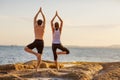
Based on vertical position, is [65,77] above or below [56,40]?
below

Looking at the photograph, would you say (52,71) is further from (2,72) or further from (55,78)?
(2,72)

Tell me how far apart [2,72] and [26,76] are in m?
2.26

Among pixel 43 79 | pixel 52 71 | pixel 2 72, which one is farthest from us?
pixel 2 72

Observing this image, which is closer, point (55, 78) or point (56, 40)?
point (55, 78)

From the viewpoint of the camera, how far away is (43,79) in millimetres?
14602

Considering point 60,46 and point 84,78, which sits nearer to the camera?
point 84,78

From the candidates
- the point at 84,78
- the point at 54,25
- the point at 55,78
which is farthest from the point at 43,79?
the point at 54,25

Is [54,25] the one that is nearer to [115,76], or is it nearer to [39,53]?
[39,53]

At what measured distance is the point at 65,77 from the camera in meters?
15.1

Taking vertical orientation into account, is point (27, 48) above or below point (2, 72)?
above

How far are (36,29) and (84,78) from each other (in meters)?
2.77

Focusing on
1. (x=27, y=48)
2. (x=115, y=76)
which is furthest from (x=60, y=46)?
(x=115, y=76)

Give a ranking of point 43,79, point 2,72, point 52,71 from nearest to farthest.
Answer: point 43,79, point 52,71, point 2,72

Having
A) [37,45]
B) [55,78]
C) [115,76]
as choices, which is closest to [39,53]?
[37,45]
